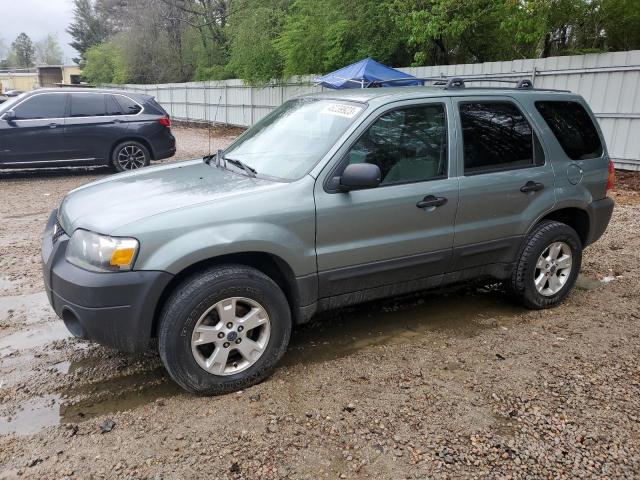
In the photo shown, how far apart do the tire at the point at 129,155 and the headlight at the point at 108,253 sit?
8.56m

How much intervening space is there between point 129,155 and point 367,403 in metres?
9.45

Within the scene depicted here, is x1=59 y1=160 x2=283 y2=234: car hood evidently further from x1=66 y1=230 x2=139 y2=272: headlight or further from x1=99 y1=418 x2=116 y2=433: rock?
x1=99 y1=418 x2=116 y2=433: rock

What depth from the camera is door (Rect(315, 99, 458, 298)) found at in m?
3.45

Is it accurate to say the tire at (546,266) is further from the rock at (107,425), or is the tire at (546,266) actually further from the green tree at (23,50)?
the green tree at (23,50)

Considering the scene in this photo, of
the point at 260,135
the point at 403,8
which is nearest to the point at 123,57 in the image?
the point at 403,8

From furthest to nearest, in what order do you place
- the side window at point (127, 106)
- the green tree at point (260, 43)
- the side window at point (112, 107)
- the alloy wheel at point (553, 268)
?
the green tree at point (260, 43) → the side window at point (127, 106) → the side window at point (112, 107) → the alloy wheel at point (553, 268)

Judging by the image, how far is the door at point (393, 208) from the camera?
3.45m

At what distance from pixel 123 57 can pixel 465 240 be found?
133 feet

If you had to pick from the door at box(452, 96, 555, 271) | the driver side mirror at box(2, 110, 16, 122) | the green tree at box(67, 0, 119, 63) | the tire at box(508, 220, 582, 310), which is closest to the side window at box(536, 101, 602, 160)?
A: the door at box(452, 96, 555, 271)

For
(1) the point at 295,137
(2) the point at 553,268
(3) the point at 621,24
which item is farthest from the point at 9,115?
(3) the point at 621,24

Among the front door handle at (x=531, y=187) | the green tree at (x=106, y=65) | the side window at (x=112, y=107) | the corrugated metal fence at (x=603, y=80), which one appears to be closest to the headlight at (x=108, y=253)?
the front door handle at (x=531, y=187)

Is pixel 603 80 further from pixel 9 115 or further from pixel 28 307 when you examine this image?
pixel 9 115

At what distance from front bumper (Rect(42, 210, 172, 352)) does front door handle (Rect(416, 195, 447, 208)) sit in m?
1.79

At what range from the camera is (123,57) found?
38.9 metres
